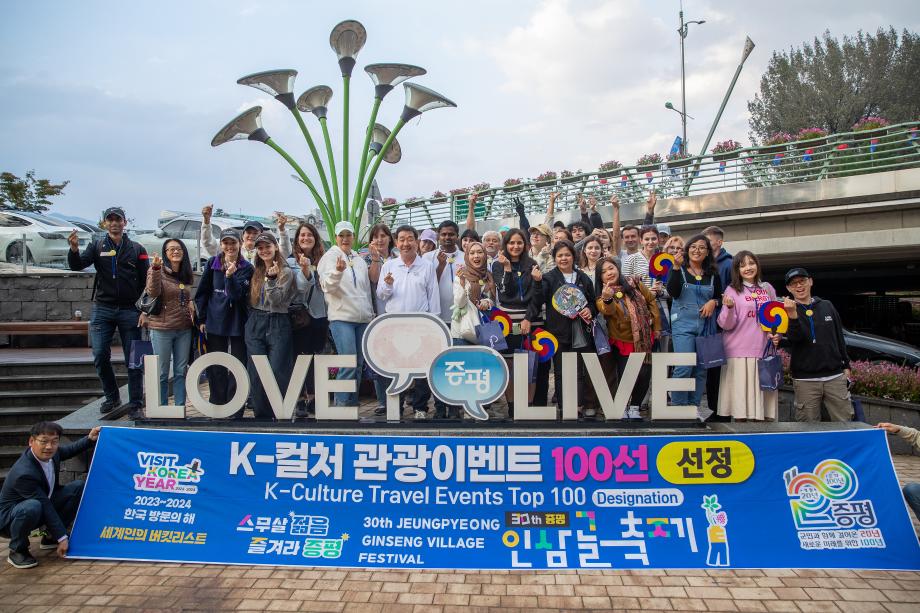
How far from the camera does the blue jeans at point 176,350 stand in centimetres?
593

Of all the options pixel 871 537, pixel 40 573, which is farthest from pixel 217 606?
pixel 871 537

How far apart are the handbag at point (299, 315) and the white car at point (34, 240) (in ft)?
30.9

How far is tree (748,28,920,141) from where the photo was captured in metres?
33.0

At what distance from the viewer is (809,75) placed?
35469 millimetres

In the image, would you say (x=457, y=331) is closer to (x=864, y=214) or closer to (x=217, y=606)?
(x=217, y=606)

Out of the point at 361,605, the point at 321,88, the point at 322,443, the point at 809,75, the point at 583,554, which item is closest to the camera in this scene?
the point at 361,605

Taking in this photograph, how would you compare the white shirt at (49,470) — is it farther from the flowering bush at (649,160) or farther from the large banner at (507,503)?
the flowering bush at (649,160)

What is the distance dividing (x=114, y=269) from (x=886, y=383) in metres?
9.02

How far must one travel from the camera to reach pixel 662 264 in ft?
19.0

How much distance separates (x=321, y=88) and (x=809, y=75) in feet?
104

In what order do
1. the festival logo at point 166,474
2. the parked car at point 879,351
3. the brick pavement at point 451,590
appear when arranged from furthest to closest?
the parked car at point 879,351, the festival logo at point 166,474, the brick pavement at point 451,590

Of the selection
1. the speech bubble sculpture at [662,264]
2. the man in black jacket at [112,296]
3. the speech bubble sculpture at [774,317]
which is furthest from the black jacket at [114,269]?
the speech bubble sculpture at [774,317]

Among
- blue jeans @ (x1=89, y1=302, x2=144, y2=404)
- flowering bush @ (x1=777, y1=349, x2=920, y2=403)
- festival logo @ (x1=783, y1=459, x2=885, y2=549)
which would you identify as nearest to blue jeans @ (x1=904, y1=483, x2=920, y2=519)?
festival logo @ (x1=783, y1=459, x2=885, y2=549)

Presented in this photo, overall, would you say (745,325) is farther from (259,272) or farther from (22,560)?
(22,560)
